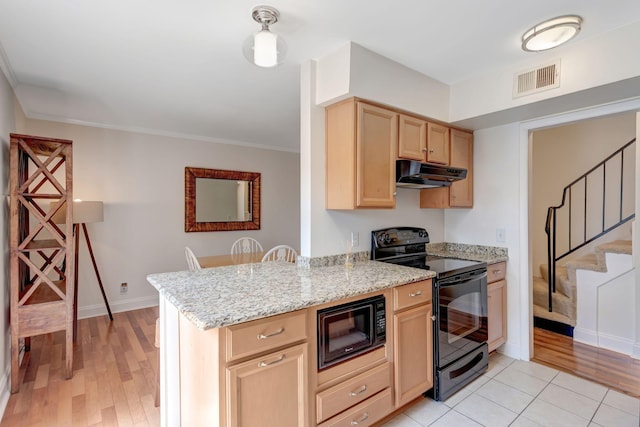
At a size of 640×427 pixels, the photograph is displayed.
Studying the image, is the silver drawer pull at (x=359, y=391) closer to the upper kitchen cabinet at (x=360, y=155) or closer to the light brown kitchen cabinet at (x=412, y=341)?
the light brown kitchen cabinet at (x=412, y=341)

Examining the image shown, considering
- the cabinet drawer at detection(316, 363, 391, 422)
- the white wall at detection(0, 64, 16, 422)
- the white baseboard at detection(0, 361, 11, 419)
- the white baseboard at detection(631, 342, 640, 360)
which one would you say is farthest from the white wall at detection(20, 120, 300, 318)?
the white baseboard at detection(631, 342, 640, 360)

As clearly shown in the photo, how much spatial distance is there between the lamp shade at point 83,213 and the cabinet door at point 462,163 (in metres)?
3.55

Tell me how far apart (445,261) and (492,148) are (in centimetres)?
119

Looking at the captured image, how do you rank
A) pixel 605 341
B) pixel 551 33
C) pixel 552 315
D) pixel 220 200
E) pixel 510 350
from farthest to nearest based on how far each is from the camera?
pixel 220 200 < pixel 552 315 < pixel 605 341 < pixel 510 350 < pixel 551 33

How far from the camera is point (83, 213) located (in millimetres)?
3240

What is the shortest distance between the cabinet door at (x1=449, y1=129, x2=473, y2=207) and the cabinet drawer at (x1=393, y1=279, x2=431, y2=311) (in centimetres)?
114

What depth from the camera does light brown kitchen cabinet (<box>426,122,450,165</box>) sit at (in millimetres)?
2639

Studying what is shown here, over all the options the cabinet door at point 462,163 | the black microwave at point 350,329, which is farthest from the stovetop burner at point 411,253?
the black microwave at point 350,329

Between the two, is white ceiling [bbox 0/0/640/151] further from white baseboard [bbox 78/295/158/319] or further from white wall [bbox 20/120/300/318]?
white baseboard [bbox 78/295/158/319]

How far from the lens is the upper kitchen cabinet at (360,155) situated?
2119mm

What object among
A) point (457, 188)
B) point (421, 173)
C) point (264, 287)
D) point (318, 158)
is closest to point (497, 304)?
point (457, 188)

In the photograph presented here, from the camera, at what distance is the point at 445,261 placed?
261 centimetres

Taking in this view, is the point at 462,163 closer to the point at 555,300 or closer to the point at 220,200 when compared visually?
the point at 555,300

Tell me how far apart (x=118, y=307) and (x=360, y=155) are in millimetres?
3660
